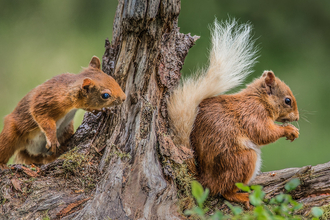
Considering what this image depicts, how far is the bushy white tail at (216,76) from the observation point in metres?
1.70

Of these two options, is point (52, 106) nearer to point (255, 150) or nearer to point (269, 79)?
point (255, 150)

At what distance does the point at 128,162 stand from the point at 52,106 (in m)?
0.57

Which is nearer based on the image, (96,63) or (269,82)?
(96,63)

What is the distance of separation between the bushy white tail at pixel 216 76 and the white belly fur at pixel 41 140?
657 mm

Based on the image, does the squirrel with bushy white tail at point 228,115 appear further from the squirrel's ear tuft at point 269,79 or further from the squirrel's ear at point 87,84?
the squirrel's ear at point 87,84

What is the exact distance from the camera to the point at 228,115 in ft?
5.84

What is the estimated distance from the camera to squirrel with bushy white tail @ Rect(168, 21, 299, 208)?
1678mm

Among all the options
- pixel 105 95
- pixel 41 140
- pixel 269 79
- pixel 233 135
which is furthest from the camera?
pixel 269 79

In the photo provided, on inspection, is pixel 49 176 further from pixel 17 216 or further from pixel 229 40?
pixel 229 40

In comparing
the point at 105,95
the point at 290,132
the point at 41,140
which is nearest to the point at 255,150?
the point at 290,132

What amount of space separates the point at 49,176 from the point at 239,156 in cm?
102

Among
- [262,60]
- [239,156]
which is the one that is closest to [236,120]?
[239,156]

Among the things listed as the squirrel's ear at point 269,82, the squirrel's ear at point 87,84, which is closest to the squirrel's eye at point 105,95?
the squirrel's ear at point 87,84

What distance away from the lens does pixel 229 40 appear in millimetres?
1906
